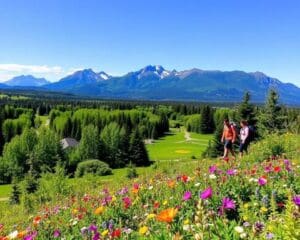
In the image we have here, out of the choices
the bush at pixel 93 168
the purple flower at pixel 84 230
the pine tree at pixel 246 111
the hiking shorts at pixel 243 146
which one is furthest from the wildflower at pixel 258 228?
the bush at pixel 93 168

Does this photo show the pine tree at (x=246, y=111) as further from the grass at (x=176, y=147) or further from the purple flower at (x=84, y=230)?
the purple flower at (x=84, y=230)

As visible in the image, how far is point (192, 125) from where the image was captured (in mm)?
152125

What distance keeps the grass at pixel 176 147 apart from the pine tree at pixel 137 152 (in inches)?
125

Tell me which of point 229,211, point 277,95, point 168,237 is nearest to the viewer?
point 168,237

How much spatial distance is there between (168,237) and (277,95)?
51255 millimetres

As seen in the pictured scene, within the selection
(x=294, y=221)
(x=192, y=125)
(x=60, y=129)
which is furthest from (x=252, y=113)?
(x=192, y=125)

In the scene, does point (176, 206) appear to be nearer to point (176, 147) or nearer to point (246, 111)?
point (246, 111)

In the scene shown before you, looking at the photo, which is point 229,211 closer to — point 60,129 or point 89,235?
point 89,235

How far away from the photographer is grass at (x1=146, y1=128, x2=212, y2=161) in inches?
3732

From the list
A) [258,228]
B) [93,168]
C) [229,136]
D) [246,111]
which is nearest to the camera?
[258,228]

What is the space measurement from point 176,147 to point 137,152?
89.5 ft

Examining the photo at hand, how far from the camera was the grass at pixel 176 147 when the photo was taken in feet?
311

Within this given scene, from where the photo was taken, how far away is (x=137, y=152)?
85.6m

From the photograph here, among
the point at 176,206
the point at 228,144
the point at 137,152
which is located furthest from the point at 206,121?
the point at 176,206
